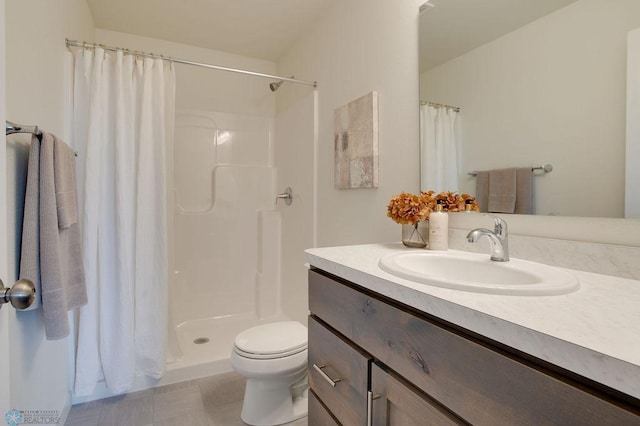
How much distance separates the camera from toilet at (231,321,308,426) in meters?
1.44

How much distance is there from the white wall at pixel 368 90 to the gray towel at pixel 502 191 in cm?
35

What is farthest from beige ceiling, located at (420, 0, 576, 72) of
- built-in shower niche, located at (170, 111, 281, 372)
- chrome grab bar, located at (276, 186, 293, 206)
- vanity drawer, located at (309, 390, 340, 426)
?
built-in shower niche, located at (170, 111, 281, 372)

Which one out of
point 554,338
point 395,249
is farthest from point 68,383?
point 554,338

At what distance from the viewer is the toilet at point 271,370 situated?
144cm

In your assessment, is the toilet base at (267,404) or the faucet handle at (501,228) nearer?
the faucet handle at (501,228)

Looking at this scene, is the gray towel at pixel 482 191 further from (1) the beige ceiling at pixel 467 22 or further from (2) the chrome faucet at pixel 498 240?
(1) the beige ceiling at pixel 467 22

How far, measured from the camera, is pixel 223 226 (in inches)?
106

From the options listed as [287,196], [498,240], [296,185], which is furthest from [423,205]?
[287,196]

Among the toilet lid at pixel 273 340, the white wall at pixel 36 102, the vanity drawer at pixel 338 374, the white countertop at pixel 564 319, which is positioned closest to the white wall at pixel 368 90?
the toilet lid at pixel 273 340

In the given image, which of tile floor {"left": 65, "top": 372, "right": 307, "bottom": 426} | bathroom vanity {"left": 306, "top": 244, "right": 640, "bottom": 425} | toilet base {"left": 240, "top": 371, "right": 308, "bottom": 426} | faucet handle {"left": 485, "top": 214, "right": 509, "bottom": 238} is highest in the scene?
faucet handle {"left": 485, "top": 214, "right": 509, "bottom": 238}

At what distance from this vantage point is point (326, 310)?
3.19ft

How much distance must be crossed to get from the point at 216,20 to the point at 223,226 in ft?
5.10

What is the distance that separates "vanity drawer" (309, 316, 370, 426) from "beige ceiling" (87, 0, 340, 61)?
195 centimetres

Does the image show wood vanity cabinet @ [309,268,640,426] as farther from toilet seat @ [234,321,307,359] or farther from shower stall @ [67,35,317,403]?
shower stall @ [67,35,317,403]
